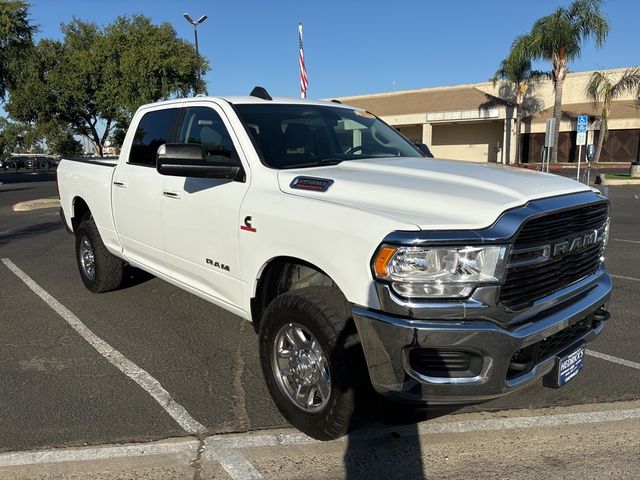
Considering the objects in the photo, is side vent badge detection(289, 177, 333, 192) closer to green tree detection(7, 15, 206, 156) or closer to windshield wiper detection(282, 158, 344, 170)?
windshield wiper detection(282, 158, 344, 170)

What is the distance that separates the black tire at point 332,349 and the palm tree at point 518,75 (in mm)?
33332

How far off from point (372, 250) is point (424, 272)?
0.26m

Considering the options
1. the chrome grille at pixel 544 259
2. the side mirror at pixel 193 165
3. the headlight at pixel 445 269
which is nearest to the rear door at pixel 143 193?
the side mirror at pixel 193 165

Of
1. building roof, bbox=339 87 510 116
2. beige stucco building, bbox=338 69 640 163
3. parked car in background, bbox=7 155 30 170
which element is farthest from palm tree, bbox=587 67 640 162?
parked car in background, bbox=7 155 30 170

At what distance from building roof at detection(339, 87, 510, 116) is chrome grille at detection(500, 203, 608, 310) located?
41024 mm

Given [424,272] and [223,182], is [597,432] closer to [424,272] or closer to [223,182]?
[424,272]

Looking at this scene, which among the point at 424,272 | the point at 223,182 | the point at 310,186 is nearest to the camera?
the point at 424,272

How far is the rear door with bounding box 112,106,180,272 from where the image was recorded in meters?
4.62

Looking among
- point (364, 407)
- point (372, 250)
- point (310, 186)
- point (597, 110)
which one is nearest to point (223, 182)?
point (310, 186)

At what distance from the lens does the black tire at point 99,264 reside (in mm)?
5926

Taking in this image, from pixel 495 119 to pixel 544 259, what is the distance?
1662 inches

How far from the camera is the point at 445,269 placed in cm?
260

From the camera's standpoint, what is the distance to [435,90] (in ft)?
161

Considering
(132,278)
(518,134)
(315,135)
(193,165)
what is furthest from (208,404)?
(518,134)
